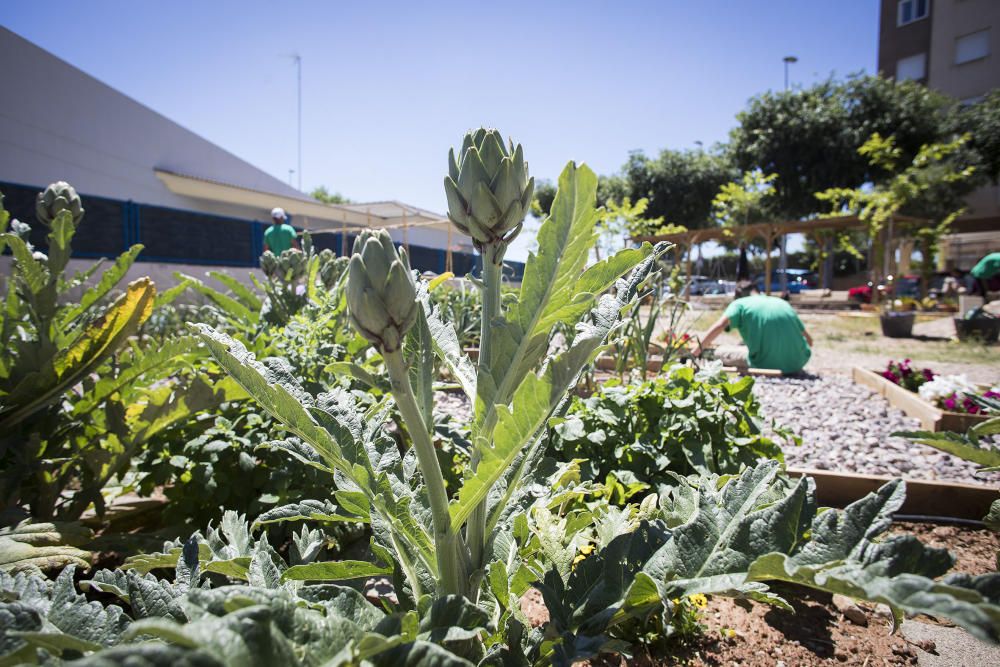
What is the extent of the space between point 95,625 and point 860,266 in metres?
42.1

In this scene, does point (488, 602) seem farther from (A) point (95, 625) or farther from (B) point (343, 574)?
(A) point (95, 625)

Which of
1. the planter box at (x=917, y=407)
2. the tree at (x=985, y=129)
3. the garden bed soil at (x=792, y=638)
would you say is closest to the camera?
the garden bed soil at (x=792, y=638)

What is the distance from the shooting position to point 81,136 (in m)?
12.4

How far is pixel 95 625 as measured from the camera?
2.19ft

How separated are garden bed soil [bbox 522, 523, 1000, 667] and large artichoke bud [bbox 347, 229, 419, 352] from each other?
114 cm

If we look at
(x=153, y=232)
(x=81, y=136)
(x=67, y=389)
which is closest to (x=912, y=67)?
(x=153, y=232)

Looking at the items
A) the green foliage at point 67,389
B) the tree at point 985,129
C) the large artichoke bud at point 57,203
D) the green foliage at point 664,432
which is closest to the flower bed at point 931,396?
the green foliage at point 664,432

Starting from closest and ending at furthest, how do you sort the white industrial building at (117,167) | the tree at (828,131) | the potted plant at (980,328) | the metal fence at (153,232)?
1. the potted plant at (980,328)
2. the metal fence at (153,232)
3. the white industrial building at (117,167)
4. the tree at (828,131)

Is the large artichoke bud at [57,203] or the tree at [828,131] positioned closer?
the large artichoke bud at [57,203]

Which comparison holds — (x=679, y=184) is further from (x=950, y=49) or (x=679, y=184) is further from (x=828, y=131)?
(x=950, y=49)

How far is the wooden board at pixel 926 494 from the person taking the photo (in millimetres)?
2182

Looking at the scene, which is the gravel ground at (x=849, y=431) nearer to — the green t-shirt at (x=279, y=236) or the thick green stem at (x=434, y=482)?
the thick green stem at (x=434, y=482)

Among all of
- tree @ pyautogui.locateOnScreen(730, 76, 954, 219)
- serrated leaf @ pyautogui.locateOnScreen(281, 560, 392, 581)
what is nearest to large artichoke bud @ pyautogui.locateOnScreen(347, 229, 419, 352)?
serrated leaf @ pyautogui.locateOnScreen(281, 560, 392, 581)

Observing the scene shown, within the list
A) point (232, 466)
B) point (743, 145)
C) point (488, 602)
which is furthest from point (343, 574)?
point (743, 145)
